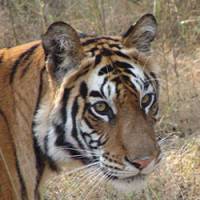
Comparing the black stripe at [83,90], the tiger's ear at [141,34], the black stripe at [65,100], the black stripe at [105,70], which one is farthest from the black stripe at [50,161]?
the tiger's ear at [141,34]

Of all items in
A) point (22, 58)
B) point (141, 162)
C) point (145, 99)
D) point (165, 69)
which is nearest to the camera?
point (141, 162)

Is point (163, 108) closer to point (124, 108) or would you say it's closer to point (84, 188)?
point (84, 188)

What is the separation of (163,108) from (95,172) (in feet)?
6.27

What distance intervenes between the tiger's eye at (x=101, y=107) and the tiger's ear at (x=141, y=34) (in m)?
0.31

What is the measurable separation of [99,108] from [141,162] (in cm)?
26

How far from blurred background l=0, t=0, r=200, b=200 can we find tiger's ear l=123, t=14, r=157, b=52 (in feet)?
1.85

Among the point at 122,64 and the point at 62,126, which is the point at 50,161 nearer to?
the point at 62,126

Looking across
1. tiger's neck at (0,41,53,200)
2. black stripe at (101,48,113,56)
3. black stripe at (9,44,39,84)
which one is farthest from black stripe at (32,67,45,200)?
black stripe at (101,48,113,56)

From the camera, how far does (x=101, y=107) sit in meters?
2.65

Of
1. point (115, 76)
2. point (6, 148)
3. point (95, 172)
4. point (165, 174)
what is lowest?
point (165, 174)

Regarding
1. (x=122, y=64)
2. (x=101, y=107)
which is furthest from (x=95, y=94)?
(x=122, y=64)

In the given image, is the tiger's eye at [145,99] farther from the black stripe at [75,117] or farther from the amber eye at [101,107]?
the black stripe at [75,117]

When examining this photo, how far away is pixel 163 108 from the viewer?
4.62 metres

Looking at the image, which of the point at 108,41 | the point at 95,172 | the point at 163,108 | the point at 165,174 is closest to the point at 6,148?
the point at 95,172
